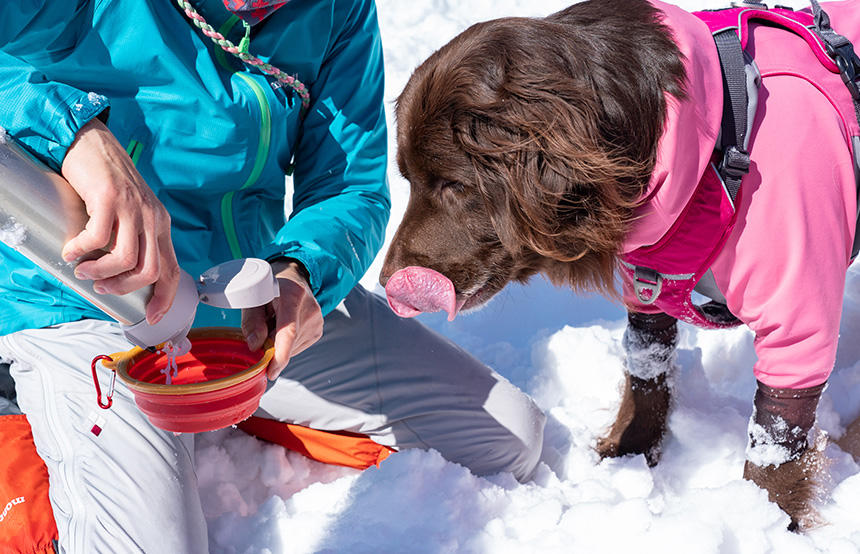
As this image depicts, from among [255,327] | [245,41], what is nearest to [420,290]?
[255,327]

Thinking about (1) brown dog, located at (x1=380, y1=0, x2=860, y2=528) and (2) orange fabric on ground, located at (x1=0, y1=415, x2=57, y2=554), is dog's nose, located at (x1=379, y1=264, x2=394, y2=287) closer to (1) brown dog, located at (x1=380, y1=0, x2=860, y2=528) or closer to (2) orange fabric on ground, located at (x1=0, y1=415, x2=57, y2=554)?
(1) brown dog, located at (x1=380, y1=0, x2=860, y2=528)

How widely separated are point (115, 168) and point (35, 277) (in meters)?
0.87

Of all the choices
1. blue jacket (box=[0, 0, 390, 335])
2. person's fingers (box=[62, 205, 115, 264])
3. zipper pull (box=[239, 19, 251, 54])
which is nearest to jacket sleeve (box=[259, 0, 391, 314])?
blue jacket (box=[0, 0, 390, 335])

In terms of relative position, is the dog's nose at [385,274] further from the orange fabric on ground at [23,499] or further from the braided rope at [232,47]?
the orange fabric on ground at [23,499]

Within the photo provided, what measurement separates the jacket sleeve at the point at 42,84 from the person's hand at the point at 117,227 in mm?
38

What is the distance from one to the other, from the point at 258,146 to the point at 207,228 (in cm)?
27

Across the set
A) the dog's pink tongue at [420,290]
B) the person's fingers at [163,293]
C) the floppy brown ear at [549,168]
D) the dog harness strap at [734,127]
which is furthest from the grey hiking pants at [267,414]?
the dog harness strap at [734,127]

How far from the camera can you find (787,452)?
6.44 ft

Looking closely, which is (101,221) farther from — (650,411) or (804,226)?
(650,411)

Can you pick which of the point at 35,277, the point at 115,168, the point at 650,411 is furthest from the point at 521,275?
the point at 35,277

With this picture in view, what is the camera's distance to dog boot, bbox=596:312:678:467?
2410 mm

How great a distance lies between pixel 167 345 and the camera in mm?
1474

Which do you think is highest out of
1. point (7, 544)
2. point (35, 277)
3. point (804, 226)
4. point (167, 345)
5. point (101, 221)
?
point (101, 221)

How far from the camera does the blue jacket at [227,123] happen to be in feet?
5.82
